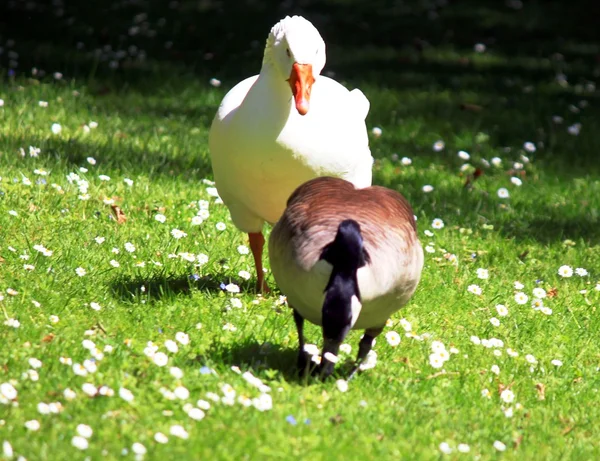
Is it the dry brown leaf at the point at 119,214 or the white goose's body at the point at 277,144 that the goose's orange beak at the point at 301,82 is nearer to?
the white goose's body at the point at 277,144

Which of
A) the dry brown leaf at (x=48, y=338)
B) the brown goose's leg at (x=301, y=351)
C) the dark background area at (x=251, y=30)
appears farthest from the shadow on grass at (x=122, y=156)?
the brown goose's leg at (x=301, y=351)

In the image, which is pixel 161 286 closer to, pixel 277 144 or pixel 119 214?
pixel 277 144

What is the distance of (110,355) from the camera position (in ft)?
13.9

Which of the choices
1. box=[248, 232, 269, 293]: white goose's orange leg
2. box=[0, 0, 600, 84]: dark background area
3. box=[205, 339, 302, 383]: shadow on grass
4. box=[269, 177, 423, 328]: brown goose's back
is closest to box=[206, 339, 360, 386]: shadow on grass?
box=[205, 339, 302, 383]: shadow on grass

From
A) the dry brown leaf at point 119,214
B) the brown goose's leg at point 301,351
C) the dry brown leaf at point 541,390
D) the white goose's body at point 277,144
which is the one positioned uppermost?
the white goose's body at point 277,144

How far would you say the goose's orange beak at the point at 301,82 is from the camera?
191 inches

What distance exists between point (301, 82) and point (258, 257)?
1.21 metres

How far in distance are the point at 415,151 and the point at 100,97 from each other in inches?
124

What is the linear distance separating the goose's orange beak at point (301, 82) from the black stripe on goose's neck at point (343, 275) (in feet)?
3.78

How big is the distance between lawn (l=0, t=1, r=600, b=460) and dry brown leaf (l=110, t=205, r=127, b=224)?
1 centimetres

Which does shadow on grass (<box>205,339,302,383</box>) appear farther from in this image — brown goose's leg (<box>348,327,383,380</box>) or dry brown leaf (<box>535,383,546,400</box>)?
dry brown leaf (<box>535,383,546,400</box>)

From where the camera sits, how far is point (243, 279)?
5766mm

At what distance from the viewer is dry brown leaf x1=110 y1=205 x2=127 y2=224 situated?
6.30 m

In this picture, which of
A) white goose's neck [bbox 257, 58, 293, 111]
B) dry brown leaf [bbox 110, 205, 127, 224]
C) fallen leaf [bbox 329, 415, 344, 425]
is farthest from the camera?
dry brown leaf [bbox 110, 205, 127, 224]
